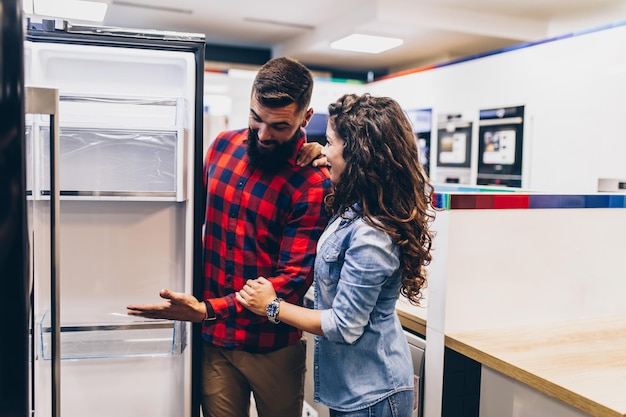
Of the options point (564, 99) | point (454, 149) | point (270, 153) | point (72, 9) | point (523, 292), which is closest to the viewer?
point (270, 153)

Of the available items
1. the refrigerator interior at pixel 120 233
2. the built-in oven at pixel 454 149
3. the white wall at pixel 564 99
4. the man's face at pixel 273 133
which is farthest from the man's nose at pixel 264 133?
the built-in oven at pixel 454 149

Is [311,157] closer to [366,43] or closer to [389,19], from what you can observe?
[389,19]

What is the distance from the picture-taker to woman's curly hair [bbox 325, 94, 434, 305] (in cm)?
136

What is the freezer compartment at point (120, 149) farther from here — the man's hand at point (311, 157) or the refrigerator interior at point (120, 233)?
the man's hand at point (311, 157)

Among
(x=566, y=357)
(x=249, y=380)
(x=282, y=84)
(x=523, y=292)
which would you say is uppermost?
(x=282, y=84)

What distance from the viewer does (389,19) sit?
4941mm

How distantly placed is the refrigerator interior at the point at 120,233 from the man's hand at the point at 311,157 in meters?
0.33

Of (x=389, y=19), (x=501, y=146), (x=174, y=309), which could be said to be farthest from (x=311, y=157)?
(x=389, y=19)

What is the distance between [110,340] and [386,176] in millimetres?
1071

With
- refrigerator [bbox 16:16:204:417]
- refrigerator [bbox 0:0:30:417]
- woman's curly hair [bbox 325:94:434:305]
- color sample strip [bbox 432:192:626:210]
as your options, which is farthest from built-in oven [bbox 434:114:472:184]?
refrigerator [bbox 0:0:30:417]

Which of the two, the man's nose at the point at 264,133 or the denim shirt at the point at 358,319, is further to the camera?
the man's nose at the point at 264,133

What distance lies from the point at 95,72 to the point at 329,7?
375 centimetres

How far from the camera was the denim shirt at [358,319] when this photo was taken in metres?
1.33

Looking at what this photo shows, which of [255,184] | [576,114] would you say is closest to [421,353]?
[255,184]
